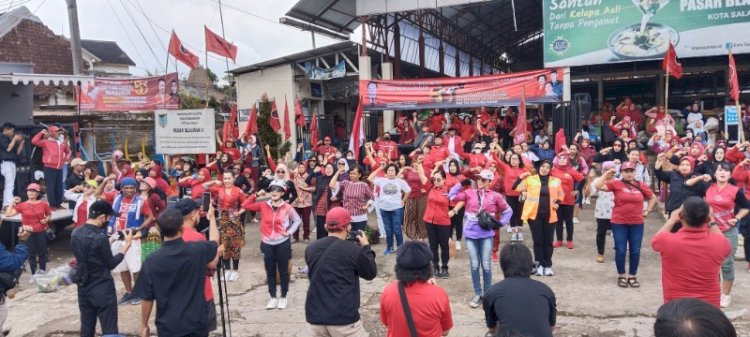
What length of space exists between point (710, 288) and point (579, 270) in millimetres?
3500

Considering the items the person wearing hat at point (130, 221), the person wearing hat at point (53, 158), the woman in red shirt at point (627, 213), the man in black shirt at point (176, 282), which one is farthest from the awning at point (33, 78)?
the woman in red shirt at point (627, 213)

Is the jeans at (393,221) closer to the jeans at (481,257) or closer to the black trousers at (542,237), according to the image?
the black trousers at (542,237)

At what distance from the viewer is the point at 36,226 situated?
8.17 meters

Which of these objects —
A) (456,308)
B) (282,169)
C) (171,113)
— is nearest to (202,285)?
(456,308)

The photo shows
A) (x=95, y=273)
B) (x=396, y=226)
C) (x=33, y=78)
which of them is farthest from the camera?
(x=33, y=78)

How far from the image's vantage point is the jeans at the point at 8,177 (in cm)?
1014

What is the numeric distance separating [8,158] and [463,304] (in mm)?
8978

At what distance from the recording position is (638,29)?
50.0ft

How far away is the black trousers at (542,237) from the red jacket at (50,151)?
887cm

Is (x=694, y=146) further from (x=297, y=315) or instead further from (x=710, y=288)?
(x=297, y=315)

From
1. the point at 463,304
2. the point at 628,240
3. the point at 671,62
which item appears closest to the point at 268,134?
the point at 671,62

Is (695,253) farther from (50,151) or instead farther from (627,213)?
(50,151)

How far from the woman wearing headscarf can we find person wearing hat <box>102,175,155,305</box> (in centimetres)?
494

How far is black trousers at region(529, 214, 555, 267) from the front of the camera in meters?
7.13
